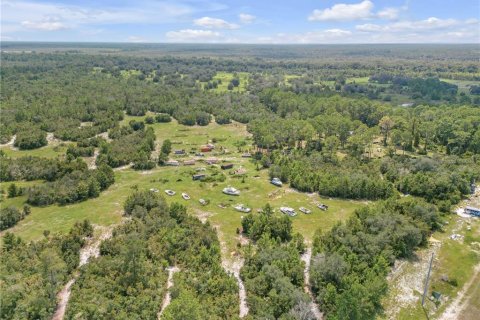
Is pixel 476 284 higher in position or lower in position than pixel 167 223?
lower

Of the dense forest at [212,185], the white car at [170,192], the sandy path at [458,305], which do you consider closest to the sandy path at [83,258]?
the dense forest at [212,185]

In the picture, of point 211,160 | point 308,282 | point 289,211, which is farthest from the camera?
point 211,160

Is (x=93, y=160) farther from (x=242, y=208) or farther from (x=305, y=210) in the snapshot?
(x=305, y=210)

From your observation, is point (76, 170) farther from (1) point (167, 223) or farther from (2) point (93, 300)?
(2) point (93, 300)

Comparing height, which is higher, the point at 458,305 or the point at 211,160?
the point at 211,160

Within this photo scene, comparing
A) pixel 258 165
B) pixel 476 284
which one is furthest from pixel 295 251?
pixel 258 165

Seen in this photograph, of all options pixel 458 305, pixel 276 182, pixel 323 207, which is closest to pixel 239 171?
pixel 276 182

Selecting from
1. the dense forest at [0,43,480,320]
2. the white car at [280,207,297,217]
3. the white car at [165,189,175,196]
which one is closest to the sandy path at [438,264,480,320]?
the dense forest at [0,43,480,320]
